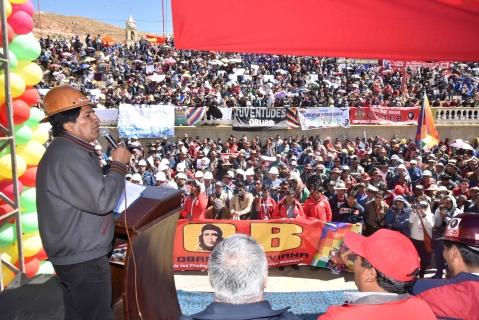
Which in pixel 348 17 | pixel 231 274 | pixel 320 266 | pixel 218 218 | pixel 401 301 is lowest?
pixel 320 266

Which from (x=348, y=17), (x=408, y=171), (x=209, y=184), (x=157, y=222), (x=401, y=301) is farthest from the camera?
(x=408, y=171)

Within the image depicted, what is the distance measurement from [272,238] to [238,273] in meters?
6.05

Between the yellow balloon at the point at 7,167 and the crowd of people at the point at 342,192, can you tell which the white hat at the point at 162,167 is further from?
the yellow balloon at the point at 7,167

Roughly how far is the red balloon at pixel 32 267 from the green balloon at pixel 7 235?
336 mm

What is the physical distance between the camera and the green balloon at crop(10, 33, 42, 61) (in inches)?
194

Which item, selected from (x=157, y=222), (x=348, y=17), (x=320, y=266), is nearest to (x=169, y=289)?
(x=157, y=222)

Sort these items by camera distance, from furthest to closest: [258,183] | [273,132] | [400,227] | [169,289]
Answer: [273,132]
[258,183]
[400,227]
[169,289]

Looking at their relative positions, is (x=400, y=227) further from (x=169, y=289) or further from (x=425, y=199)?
(x=169, y=289)

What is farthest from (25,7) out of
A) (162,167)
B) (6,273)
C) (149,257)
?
(162,167)

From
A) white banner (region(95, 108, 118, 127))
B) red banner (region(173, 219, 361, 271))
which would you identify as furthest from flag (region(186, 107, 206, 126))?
red banner (region(173, 219, 361, 271))

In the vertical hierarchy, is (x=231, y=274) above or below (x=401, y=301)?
above

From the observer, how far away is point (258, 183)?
29.4ft

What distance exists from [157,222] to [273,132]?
17.8 metres

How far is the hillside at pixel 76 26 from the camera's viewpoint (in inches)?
2616
